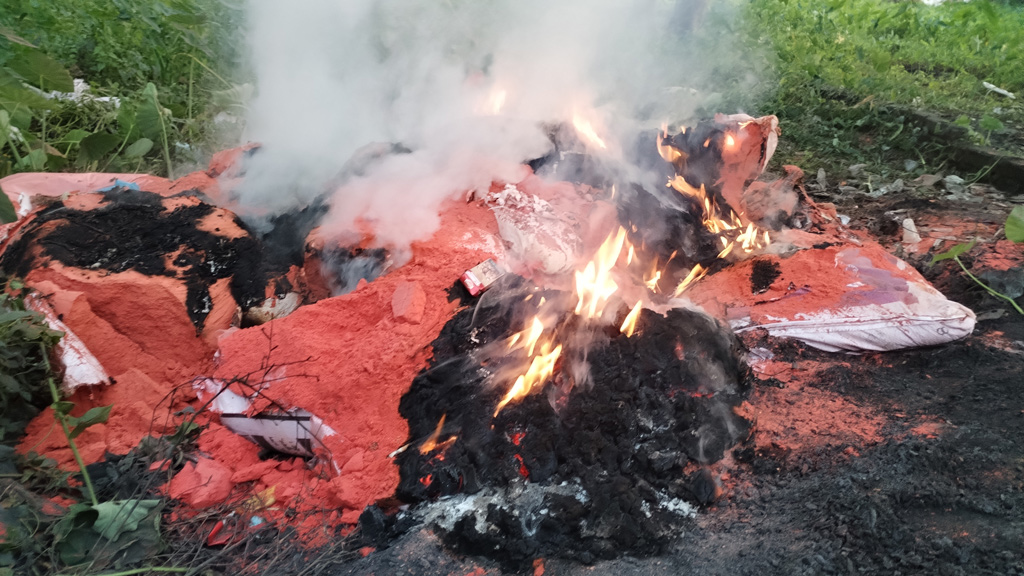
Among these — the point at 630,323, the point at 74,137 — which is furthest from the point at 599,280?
the point at 74,137

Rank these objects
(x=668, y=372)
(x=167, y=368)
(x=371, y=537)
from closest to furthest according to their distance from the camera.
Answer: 1. (x=371, y=537)
2. (x=668, y=372)
3. (x=167, y=368)

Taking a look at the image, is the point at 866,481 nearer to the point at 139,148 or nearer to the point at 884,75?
the point at 139,148

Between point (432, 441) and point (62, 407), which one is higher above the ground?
point (62, 407)

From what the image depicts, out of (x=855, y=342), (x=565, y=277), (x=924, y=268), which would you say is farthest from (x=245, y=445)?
(x=924, y=268)

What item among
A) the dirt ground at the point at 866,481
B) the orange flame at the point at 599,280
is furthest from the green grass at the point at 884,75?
the orange flame at the point at 599,280

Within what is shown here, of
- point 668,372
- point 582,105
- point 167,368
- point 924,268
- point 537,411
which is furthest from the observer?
point 582,105

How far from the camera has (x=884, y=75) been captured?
6.61 m

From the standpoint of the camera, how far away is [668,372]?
2701 millimetres

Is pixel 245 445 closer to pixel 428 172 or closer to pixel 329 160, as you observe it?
pixel 428 172

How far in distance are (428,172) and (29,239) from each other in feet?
6.83

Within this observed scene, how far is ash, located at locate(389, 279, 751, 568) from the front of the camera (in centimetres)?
218

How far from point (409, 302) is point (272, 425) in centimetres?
81

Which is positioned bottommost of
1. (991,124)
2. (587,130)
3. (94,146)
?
(94,146)

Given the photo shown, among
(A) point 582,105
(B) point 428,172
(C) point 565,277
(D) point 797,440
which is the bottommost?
(D) point 797,440
